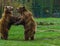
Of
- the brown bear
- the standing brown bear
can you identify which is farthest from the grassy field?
the brown bear

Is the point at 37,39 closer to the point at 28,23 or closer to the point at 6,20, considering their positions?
the point at 28,23

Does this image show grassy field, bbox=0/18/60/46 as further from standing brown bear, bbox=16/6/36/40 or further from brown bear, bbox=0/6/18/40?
brown bear, bbox=0/6/18/40

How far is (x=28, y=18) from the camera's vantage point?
1161 cm

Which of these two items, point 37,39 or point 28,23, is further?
point 37,39

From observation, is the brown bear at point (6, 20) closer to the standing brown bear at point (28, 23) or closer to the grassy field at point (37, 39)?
the standing brown bear at point (28, 23)

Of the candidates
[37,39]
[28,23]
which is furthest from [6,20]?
[37,39]

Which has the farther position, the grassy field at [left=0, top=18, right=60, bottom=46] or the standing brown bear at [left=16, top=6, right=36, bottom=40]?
the standing brown bear at [left=16, top=6, right=36, bottom=40]

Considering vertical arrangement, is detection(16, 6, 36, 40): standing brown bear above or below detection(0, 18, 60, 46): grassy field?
above

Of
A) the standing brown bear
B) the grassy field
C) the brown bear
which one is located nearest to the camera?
the grassy field

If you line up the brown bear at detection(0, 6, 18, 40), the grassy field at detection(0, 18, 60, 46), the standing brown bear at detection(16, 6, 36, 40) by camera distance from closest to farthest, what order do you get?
the grassy field at detection(0, 18, 60, 46) < the standing brown bear at detection(16, 6, 36, 40) < the brown bear at detection(0, 6, 18, 40)

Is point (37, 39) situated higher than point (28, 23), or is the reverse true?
point (28, 23)

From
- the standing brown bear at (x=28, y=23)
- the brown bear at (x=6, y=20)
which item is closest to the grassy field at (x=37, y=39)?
the standing brown bear at (x=28, y=23)

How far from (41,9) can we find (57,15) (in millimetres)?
2153

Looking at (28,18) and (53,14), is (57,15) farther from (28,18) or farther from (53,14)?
(28,18)
